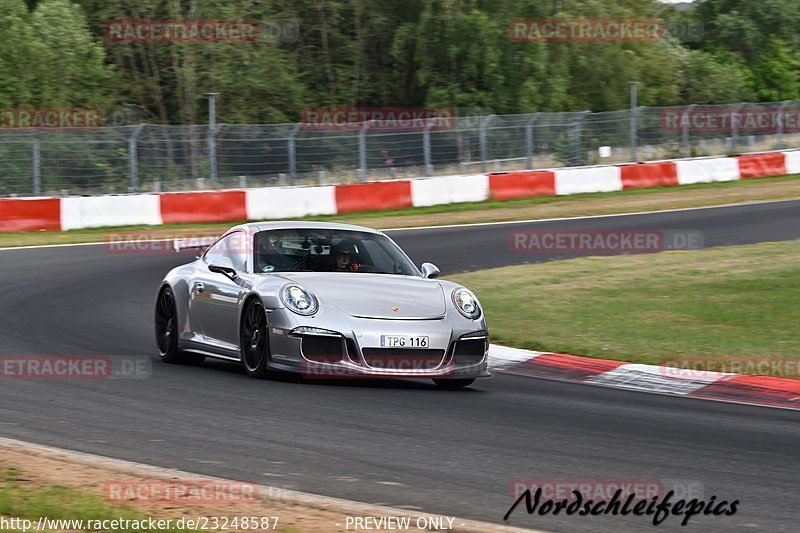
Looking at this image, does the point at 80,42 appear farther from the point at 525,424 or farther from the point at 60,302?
the point at 525,424

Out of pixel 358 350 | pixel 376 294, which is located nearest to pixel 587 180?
pixel 376 294

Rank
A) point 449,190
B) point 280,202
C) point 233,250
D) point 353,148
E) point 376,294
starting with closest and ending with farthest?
1. point 376,294
2. point 233,250
3. point 280,202
4. point 353,148
5. point 449,190

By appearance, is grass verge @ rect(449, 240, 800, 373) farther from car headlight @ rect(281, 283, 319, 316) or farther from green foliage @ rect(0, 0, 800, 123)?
green foliage @ rect(0, 0, 800, 123)

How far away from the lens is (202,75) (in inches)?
1593

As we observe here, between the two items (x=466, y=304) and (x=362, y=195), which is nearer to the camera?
(x=466, y=304)

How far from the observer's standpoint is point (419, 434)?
23.3 feet

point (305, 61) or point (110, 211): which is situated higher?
point (305, 61)

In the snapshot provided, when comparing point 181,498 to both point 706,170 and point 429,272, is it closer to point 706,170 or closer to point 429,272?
point 429,272

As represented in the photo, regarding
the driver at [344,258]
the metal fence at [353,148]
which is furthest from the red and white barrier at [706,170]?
the driver at [344,258]

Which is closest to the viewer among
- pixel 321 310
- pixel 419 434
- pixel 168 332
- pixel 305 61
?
pixel 419 434

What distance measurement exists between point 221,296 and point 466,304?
191 centimetres

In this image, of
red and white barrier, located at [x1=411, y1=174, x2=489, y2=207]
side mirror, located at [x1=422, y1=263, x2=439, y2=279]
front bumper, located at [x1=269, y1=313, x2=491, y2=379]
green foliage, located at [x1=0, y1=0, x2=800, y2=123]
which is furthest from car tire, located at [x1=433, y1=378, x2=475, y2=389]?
green foliage, located at [x1=0, y1=0, x2=800, y2=123]

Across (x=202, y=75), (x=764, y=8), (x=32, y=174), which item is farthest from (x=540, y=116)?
(x=764, y=8)

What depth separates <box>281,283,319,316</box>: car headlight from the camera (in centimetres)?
877
